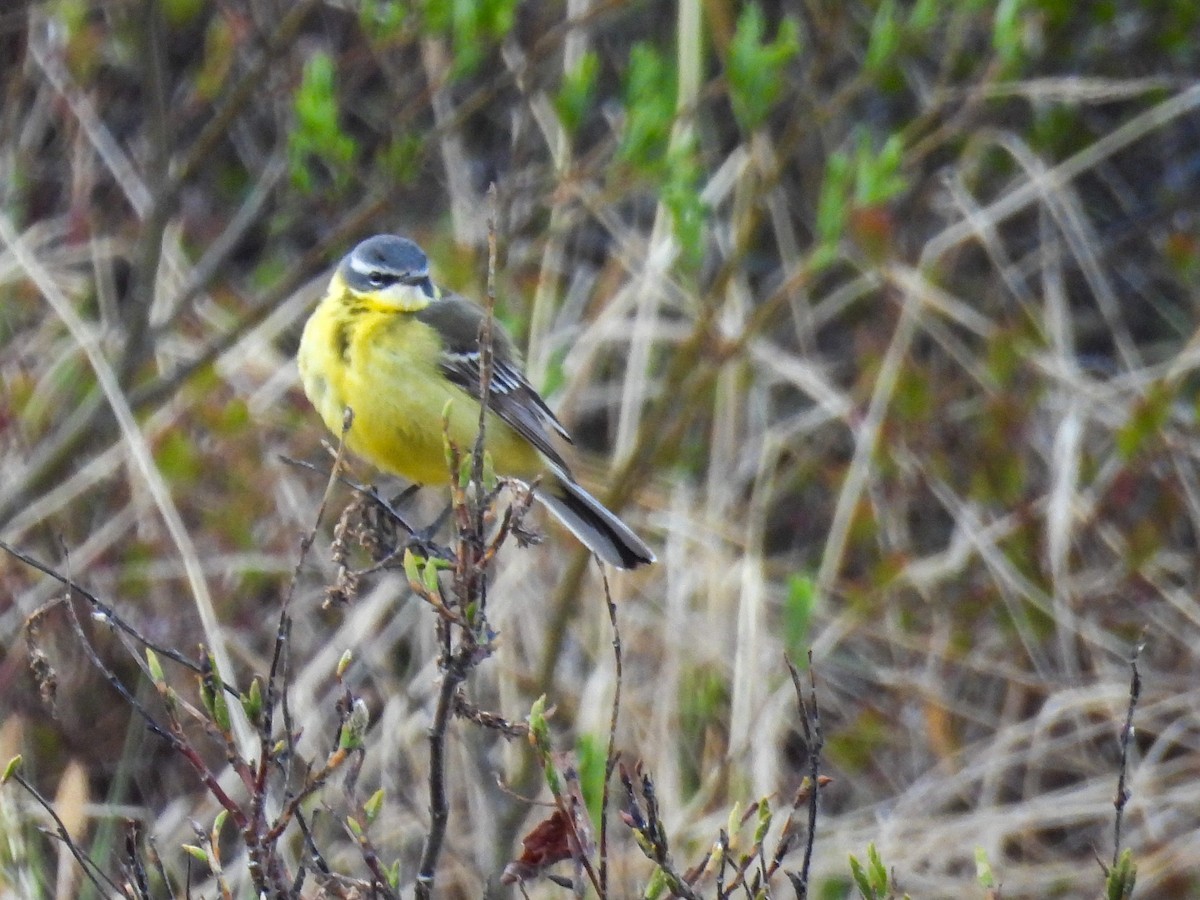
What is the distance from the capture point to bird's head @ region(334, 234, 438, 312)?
4.45m

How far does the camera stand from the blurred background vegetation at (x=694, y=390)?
4.96 meters

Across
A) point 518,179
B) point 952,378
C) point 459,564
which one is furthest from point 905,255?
point 459,564

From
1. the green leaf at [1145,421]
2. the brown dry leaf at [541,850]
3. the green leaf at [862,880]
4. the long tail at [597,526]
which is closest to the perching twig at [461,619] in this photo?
the brown dry leaf at [541,850]

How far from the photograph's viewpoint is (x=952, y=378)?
664 cm

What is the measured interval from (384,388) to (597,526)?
614 mm

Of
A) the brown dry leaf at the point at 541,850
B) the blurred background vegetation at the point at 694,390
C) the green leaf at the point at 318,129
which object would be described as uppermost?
the green leaf at the point at 318,129

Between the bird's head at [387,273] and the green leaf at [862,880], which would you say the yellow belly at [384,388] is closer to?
the bird's head at [387,273]

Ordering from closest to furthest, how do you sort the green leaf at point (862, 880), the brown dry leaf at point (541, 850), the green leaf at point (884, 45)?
the green leaf at point (862, 880) → the brown dry leaf at point (541, 850) → the green leaf at point (884, 45)

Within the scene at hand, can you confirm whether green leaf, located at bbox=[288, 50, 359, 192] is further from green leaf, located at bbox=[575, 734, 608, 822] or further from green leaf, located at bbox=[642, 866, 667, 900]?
green leaf, located at bbox=[642, 866, 667, 900]

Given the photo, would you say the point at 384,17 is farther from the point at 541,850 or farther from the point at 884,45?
the point at 541,850

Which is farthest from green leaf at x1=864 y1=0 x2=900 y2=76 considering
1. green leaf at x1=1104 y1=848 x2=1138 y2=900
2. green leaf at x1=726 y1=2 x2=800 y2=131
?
green leaf at x1=1104 y1=848 x2=1138 y2=900

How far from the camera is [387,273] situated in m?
4.48

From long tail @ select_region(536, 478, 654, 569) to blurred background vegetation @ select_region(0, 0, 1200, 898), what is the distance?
16.7 inches

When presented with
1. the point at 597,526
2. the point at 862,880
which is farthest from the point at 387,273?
the point at 862,880
